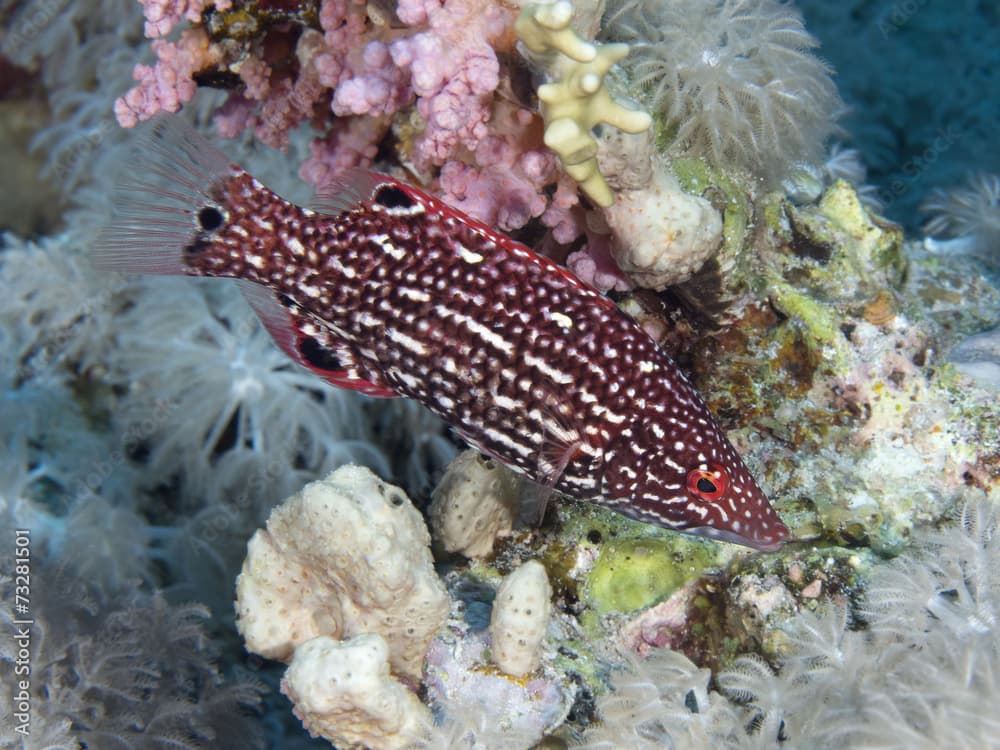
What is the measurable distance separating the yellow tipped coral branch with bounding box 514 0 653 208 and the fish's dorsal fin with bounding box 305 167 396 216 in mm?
817

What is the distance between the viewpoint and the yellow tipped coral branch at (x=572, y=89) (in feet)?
9.75

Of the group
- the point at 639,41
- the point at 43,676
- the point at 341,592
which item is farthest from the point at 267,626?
the point at 639,41

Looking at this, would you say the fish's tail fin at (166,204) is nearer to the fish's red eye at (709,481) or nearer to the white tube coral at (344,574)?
the white tube coral at (344,574)

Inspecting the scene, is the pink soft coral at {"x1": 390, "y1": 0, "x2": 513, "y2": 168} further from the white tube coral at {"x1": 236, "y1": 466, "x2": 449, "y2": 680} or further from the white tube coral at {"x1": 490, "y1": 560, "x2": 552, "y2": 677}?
the white tube coral at {"x1": 490, "y1": 560, "x2": 552, "y2": 677}

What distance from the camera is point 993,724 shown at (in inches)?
95.2

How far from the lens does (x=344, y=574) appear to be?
131 inches

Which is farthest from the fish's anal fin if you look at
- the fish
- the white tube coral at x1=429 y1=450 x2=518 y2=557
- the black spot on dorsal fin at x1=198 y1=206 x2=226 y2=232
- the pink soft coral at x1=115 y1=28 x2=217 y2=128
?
→ the pink soft coral at x1=115 y1=28 x2=217 y2=128

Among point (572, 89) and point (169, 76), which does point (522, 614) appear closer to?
point (572, 89)

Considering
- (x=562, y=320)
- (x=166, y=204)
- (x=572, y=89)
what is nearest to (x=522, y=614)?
(x=562, y=320)

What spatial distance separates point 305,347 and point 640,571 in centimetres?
214

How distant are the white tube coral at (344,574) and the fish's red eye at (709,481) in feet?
4.34

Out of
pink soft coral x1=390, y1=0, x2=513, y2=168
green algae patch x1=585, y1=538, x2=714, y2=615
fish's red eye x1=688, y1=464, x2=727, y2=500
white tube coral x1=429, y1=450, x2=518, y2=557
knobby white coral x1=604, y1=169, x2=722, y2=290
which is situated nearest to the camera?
fish's red eye x1=688, y1=464, x2=727, y2=500

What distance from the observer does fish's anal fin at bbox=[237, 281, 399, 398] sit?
3629mm

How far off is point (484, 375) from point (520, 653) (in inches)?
52.2
